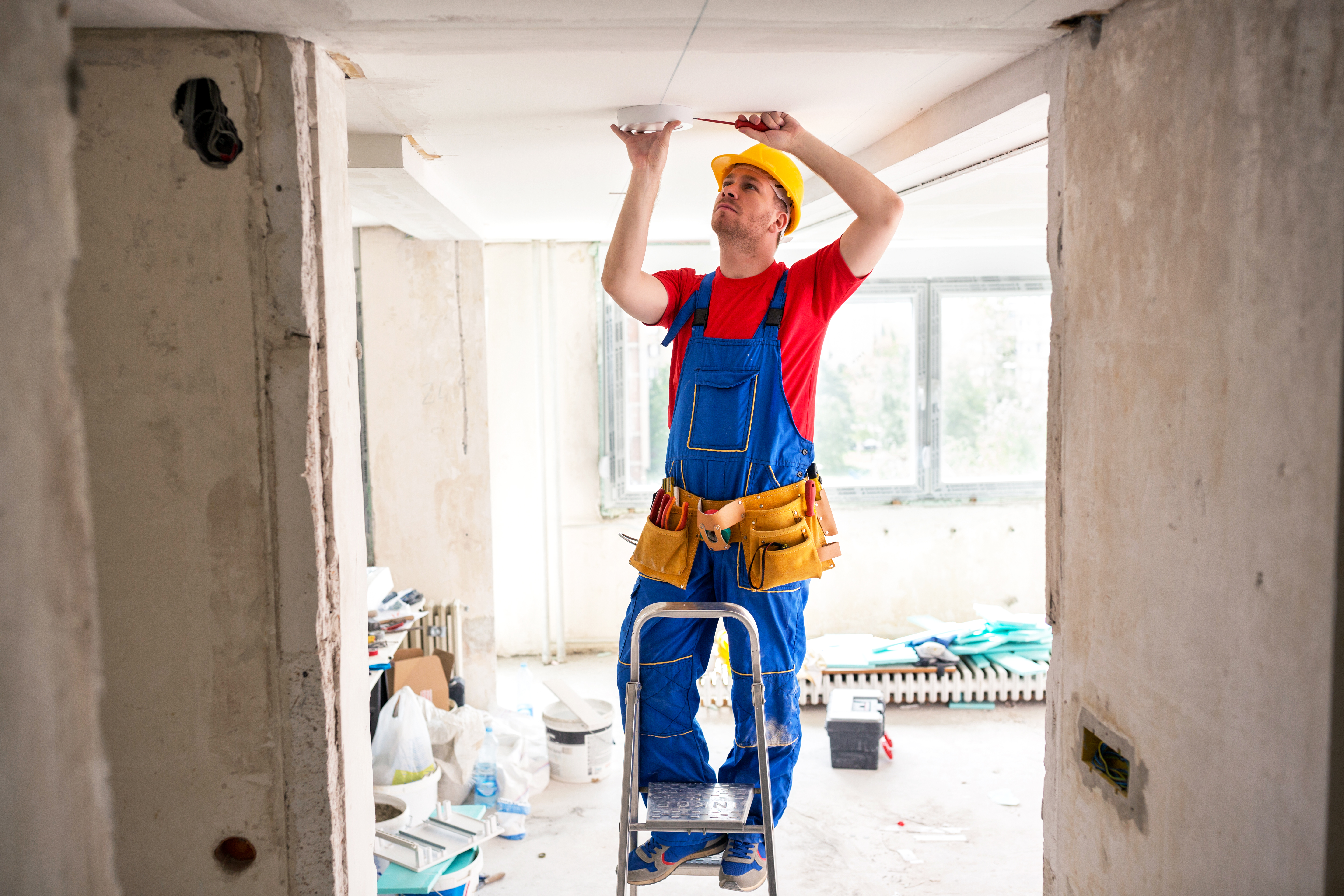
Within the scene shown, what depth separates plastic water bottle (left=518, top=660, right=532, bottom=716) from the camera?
441 cm

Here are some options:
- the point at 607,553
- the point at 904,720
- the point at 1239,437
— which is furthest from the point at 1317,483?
the point at 607,553

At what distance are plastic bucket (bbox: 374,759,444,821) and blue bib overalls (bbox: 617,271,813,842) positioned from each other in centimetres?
125

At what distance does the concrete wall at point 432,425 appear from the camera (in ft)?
13.8

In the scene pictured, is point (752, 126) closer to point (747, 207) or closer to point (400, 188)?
point (747, 207)

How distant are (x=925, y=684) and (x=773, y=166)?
3210mm

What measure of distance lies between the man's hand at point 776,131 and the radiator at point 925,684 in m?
3.05

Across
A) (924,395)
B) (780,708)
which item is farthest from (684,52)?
(924,395)

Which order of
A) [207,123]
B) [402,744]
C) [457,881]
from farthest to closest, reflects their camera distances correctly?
[402,744]
[457,881]
[207,123]

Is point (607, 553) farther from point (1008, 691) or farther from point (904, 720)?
point (1008, 691)

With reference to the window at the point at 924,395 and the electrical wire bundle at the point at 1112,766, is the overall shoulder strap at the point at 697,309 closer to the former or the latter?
the electrical wire bundle at the point at 1112,766

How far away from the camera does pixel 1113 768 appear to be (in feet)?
5.20

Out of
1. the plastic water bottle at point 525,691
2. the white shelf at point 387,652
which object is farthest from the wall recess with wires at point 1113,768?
the plastic water bottle at point 525,691

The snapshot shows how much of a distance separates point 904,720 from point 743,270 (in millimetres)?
3026

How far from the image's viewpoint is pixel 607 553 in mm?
5383
